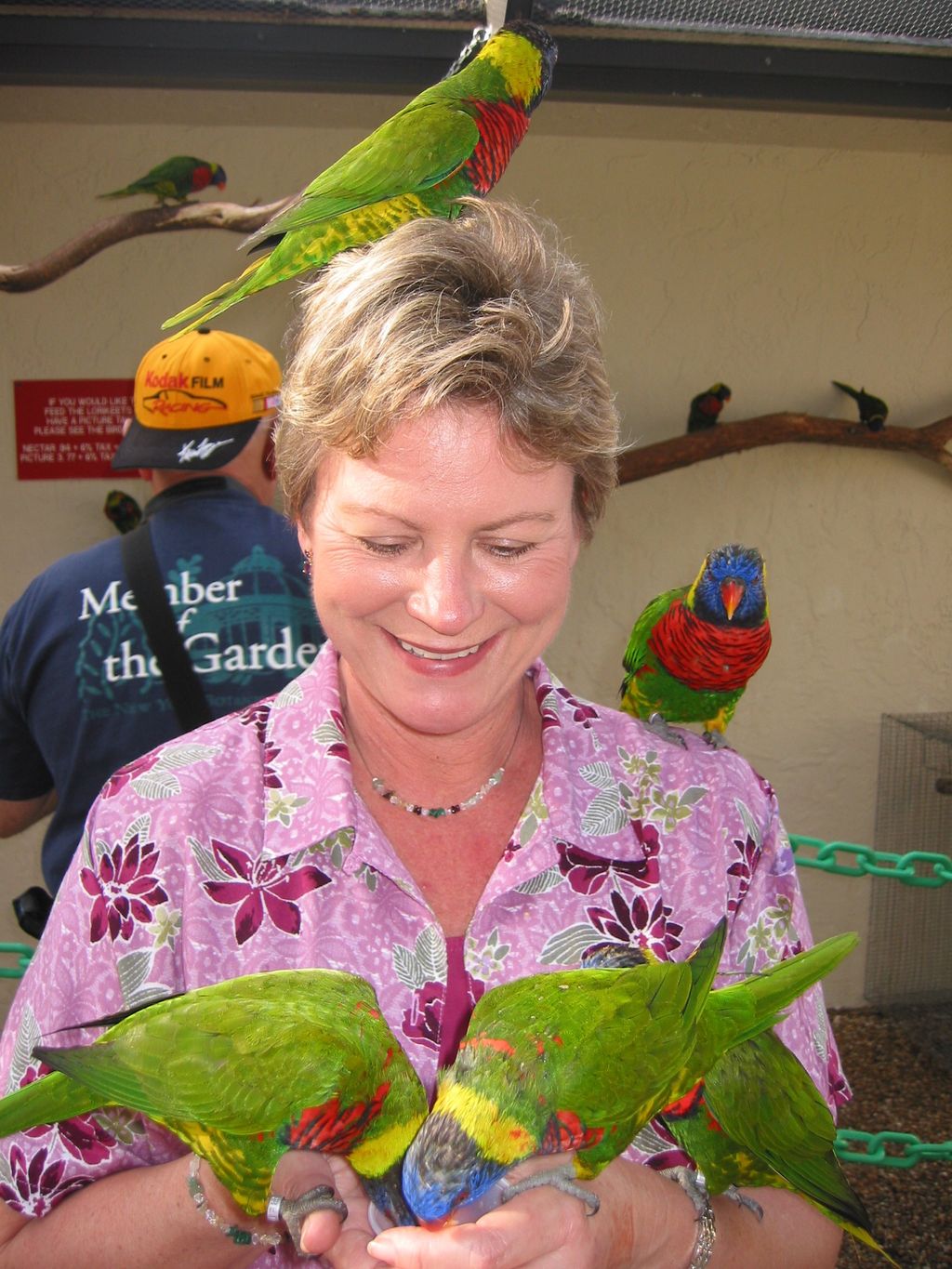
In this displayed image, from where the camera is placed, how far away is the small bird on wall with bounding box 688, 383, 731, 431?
3.31m

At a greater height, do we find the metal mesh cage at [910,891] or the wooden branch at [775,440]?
the wooden branch at [775,440]

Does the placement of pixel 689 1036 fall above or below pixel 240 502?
below

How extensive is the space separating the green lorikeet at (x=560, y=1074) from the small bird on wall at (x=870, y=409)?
2907mm

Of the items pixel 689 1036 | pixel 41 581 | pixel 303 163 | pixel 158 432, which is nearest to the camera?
pixel 689 1036

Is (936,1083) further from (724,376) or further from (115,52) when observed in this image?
(115,52)

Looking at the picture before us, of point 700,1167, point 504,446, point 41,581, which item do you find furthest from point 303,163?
point 700,1167

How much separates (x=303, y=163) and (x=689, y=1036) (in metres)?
3.00

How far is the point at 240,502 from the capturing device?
73.6 inches

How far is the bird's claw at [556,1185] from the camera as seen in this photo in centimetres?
72

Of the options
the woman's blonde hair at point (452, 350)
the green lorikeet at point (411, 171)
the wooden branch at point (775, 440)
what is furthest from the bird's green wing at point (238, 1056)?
the wooden branch at point (775, 440)

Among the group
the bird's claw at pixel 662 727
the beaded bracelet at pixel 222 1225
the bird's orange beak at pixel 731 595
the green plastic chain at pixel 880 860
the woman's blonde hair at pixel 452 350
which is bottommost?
the green plastic chain at pixel 880 860

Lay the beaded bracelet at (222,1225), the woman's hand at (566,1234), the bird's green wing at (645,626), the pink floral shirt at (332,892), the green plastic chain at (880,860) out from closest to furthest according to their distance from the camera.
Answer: the woman's hand at (566,1234) < the beaded bracelet at (222,1225) < the pink floral shirt at (332,892) < the green plastic chain at (880,860) < the bird's green wing at (645,626)

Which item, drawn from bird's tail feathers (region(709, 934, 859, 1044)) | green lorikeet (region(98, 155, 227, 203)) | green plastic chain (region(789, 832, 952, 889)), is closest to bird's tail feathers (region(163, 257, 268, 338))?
bird's tail feathers (region(709, 934, 859, 1044))

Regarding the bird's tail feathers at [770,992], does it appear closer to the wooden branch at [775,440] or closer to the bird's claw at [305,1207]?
the bird's claw at [305,1207]
